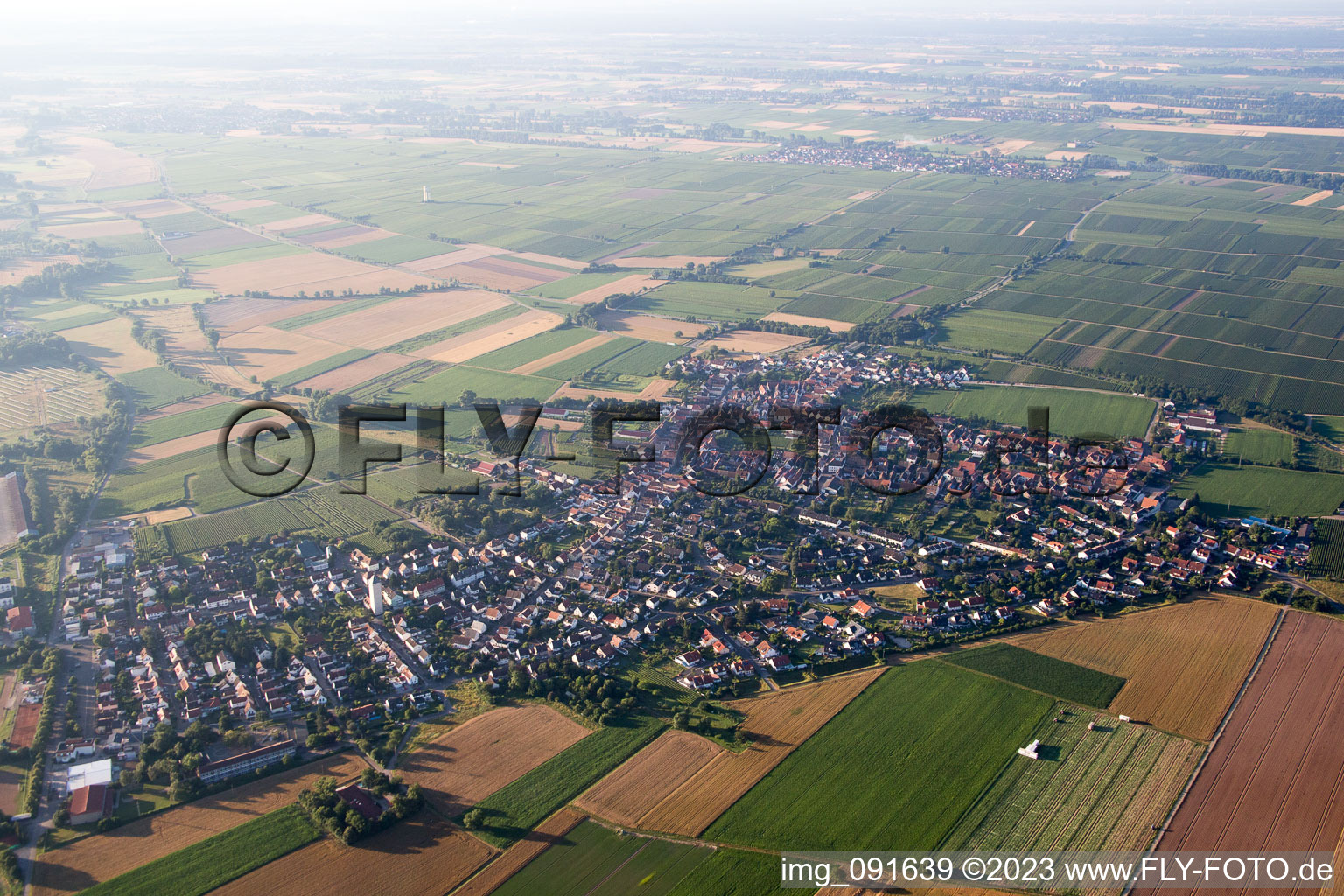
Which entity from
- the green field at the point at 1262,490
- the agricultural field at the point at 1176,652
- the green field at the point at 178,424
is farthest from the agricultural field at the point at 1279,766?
the green field at the point at 178,424

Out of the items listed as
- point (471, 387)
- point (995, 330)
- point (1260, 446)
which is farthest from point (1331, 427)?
point (471, 387)

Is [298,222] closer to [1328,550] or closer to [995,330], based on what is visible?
[995,330]

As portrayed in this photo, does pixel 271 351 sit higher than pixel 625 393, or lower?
higher

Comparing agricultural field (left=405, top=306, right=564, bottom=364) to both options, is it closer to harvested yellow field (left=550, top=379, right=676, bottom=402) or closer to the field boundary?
harvested yellow field (left=550, top=379, right=676, bottom=402)

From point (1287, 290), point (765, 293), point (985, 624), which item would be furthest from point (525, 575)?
point (1287, 290)

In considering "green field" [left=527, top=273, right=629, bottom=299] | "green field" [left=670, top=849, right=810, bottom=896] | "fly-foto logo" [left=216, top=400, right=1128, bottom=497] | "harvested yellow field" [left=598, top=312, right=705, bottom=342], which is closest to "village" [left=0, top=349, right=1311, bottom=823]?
"fly-foto logo" [left=216, top=400, right=1128, bottom=497]
